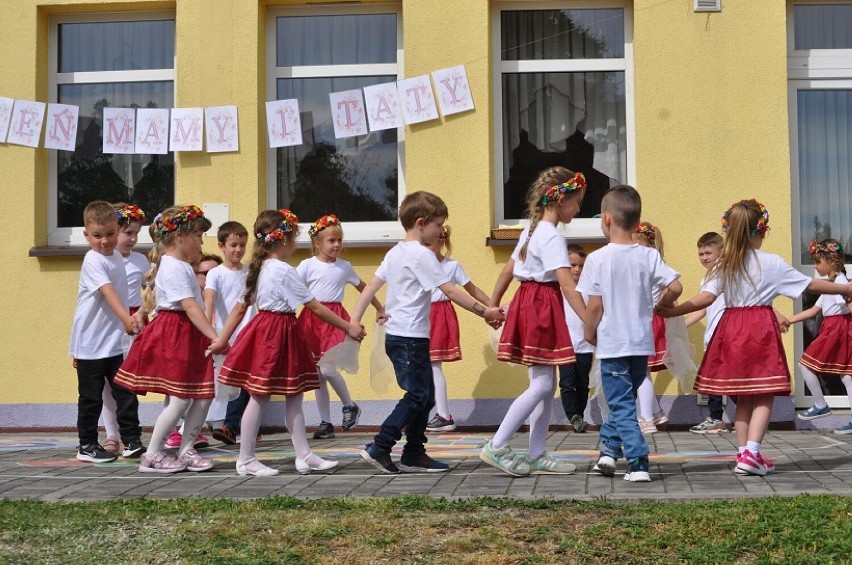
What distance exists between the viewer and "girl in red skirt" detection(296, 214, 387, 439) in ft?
33.2

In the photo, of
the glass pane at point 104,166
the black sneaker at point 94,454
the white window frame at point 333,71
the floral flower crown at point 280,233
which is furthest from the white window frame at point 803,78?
the black sneaker at point 94,454

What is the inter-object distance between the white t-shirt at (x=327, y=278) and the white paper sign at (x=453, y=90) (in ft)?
5.92

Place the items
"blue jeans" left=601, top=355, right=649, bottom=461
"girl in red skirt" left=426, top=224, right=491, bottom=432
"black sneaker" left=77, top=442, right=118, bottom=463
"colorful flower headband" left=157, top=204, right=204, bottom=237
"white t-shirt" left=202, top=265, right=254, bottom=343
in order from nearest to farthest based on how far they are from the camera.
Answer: "blue jeans" left=601, top=355, right=649, bottom=461 → "colorful flower headband" left=157, top=204, right=204, bottom=237 → "black sneaker" left=77, top=442, right=118, bottom=463 → "white t-shirt" left=202, top=265, right=254, bottom=343 → "girl in red skirt" left=426, top=224, right=491, bottom=432

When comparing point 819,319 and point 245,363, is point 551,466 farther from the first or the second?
point 819,319

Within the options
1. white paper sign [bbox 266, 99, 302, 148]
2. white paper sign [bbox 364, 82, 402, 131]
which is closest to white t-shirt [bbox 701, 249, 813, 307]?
white paper sign [bbox 364, 82, 402, 131]

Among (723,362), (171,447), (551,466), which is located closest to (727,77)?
(723,362)

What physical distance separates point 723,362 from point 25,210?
22.6ft

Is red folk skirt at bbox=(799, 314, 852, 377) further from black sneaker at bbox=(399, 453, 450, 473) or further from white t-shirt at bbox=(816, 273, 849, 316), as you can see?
black sneaker at bbox=(399, 453, 450, 473)

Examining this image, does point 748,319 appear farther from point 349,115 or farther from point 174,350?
point 349,115

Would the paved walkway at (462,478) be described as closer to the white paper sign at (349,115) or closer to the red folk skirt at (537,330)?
the red folk skirt at (537,330)

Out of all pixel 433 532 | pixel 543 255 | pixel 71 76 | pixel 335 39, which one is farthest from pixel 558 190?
pixel 71 76

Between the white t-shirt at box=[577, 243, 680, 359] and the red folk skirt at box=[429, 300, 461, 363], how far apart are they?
11.6 ft

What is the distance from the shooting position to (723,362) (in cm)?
725

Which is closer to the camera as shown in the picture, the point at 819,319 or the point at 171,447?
the point at 171,447
